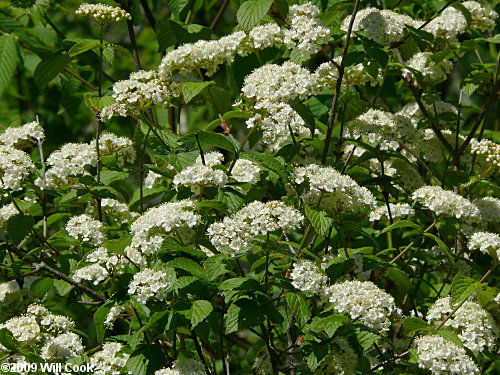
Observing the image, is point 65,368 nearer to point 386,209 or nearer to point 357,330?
point 357,330

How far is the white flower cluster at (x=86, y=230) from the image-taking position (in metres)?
3.80

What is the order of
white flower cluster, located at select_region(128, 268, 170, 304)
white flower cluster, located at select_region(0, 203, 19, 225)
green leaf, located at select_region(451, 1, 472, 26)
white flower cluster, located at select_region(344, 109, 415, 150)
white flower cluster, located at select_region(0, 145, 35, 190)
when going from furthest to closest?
green leaf, located at select_region(451, 1, 472, 26) < white flower cluster, located at select_region(344, 109, 415, 150) < white flower cluster, located at select_region(0, 203, 19, 225) < white flower cluster, located at select_region(0, 145, 35, 190) < white flower cluster, located at select_region(128, 268, 170, 304)

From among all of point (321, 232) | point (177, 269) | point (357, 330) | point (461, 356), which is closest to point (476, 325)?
point (461, 356)

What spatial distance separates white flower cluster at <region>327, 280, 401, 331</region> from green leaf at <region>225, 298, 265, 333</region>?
32 centimetres

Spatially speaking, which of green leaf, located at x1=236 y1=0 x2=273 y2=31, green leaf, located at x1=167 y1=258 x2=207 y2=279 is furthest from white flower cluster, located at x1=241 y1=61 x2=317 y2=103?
green leaf, located at x1=167 y1=258 x2=207 y2=279

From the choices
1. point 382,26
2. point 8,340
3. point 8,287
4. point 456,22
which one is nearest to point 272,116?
point 382,26

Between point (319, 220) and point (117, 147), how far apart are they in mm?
1693

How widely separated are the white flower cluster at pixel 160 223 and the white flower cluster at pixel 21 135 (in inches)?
48.8

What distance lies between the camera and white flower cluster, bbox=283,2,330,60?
370 cm

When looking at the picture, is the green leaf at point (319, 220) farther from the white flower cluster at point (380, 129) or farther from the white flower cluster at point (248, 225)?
the white flower cluster at point (380, 129)

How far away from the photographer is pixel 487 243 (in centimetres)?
389

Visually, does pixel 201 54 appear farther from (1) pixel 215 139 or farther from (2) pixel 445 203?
(2) pixel 445 203

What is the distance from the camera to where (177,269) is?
327cm

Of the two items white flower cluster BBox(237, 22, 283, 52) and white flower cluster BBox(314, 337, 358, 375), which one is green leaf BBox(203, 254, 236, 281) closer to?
white flower cluster BBox(314, 337, 358, 375)
